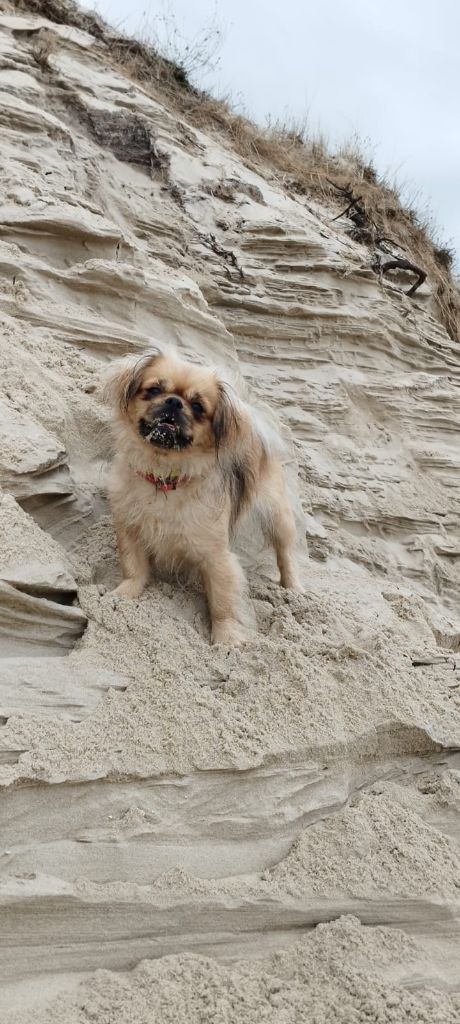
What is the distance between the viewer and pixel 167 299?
5.07m

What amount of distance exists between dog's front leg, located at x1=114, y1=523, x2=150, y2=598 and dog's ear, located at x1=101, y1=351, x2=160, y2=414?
22.8 inches

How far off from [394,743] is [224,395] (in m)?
1.70

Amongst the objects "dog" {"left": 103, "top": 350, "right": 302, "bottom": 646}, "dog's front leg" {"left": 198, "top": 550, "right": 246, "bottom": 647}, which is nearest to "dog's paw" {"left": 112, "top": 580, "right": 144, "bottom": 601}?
"dog" {"left": 103, "top": 350, "right": 302, "bottom": 646}

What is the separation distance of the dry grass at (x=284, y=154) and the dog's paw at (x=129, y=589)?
19.9 ft

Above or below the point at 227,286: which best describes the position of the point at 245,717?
below

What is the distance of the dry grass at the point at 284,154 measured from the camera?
830 cm

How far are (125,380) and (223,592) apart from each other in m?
1.10

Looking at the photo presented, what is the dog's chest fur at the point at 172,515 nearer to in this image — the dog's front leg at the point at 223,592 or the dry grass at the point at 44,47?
the dog's front leg at the point at 223,592

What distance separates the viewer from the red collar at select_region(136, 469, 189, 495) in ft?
11.5

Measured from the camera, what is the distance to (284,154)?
29.6ft

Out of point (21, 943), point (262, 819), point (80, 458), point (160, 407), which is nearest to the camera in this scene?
point (21, 943)

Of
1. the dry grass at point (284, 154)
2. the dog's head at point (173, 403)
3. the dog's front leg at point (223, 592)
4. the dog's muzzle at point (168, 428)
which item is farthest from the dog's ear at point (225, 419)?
the dry grass at point (284, 154)

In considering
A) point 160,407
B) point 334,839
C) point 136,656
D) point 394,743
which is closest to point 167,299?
point 160,407

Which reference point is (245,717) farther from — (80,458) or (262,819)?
(80,458)
